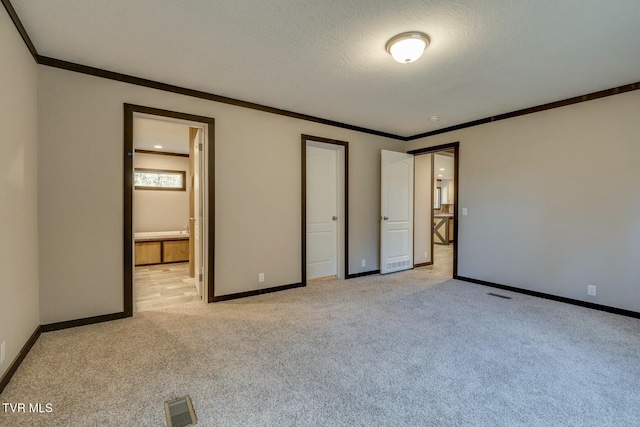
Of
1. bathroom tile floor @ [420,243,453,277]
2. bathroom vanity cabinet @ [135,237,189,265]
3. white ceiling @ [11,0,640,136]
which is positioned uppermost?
white ceiling @ [11,0,640,136]

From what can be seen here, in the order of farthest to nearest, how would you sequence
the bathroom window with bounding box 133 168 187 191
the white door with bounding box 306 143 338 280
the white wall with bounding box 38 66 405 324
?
1. the bathroom window with bounding box 133 168 187 191
2. the white door with bounding box 306 143 338 280
3. the white wall with bounding box 38 66 405 324

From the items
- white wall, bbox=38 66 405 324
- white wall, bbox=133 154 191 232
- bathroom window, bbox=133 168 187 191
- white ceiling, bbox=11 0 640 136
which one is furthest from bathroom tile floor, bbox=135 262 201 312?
white ceiling, bbox=11 0 640 136

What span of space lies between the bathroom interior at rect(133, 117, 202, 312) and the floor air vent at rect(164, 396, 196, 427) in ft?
7.25

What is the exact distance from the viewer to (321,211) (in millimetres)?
4746

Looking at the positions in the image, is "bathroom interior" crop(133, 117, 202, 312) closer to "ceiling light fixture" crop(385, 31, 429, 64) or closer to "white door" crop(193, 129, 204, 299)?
"white door" crop(193, 129, 204, 299)

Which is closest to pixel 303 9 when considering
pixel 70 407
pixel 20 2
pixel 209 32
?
pixel 209 32

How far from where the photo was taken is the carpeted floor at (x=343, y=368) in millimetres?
1669

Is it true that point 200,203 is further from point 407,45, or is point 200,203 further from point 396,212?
point 396,212

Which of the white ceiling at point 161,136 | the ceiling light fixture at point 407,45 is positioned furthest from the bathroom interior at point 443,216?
the white ceiling at point 161,136

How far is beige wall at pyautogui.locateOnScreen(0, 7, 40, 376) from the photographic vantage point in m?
1.94

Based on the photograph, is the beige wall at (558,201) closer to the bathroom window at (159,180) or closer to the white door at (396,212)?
the white door at (396,212)

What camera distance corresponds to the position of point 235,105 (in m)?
3.74

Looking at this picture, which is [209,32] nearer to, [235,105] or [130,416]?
[235,105]

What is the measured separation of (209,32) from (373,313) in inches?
120
